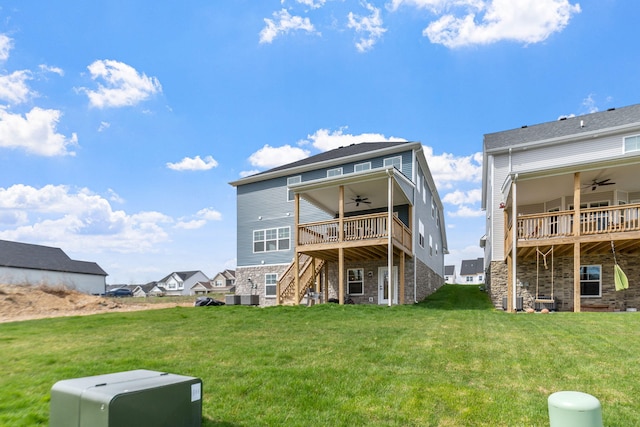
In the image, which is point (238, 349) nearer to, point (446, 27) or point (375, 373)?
point (375, 373)

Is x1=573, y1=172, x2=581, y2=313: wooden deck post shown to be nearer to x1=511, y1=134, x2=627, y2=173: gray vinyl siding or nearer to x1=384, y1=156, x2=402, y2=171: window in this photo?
x1=511, y1=134, x2=627, y2=173: gray vinyl siding

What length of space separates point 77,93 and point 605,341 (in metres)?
15.6

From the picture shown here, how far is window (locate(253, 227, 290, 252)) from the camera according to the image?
21219 millimetres

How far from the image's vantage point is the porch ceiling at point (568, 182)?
13.2m

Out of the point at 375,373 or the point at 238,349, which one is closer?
the point at 375,373

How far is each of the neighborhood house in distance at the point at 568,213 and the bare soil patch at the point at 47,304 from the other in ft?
61.5

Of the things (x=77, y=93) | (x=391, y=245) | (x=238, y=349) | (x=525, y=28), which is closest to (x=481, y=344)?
(x=238, y=349)

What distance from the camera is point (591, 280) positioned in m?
14.7

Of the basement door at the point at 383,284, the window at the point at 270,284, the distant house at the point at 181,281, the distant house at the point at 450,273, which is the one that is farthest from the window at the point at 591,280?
the distant house at the point at 181,281

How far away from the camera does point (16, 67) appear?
1110 centimetres

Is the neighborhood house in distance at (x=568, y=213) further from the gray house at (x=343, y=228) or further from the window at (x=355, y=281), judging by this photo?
the window at (x=355, y=281)

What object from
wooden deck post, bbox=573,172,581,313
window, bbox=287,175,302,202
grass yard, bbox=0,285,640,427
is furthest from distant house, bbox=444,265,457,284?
grass yard, bbox=0,285,640,427

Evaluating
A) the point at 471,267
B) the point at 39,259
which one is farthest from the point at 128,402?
the point at 471,267

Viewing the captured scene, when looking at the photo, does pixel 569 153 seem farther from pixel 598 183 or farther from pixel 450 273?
pixel 450 273
